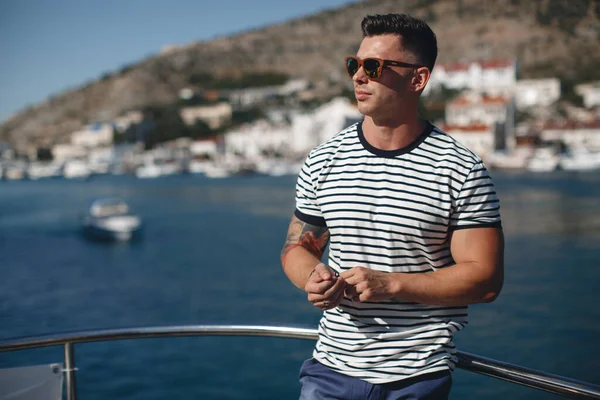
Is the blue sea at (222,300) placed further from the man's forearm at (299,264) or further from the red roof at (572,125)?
the red roof at (572,125)

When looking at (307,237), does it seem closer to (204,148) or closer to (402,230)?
(402,230)

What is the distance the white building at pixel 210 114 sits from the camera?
91.1 metres

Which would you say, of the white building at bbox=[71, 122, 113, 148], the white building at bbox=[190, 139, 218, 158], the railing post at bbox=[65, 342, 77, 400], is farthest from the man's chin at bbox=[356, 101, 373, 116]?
the white building at bbox=[71, 122, 113, 148]

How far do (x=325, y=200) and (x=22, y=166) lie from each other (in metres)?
88.1

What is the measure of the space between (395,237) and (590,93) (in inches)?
3175

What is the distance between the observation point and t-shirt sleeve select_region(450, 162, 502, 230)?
1058 millimetres

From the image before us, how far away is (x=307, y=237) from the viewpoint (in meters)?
1.23

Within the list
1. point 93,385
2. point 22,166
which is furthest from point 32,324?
point 22,166

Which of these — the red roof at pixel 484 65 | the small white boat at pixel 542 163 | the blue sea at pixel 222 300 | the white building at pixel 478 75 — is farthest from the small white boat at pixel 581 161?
the blue sea at pixel 222 300

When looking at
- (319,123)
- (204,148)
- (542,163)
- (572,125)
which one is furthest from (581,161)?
(204,148)

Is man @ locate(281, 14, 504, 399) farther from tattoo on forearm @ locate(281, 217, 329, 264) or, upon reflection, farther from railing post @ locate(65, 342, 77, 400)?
railing post @ locate(65, 342, 77, 400)

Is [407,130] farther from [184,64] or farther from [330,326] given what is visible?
[184,64]

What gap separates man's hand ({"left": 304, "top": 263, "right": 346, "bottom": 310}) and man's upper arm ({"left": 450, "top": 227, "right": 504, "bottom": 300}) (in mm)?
190

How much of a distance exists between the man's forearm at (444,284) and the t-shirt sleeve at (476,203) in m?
0.07
